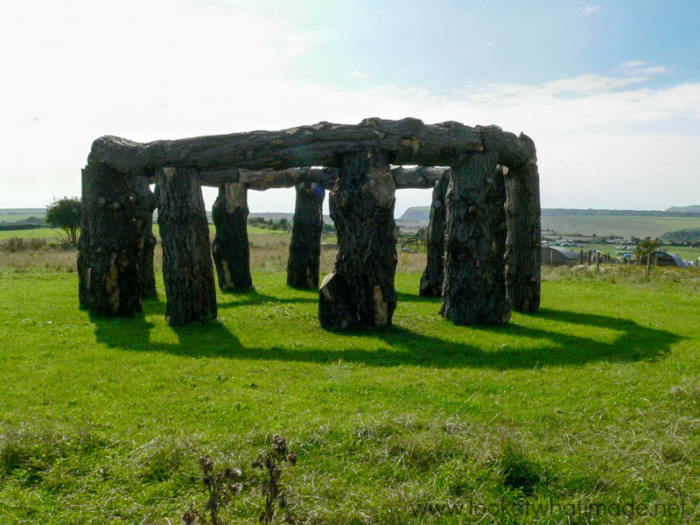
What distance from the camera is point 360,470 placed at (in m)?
4.54

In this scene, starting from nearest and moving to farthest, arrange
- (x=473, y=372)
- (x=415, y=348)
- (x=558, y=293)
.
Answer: (x=473, y=372) < (x=415, y=348) < (x=558, y=293)

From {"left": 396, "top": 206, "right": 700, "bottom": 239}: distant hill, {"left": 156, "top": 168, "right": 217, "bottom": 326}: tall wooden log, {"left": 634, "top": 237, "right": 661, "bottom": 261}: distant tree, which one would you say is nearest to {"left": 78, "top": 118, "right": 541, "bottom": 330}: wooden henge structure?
{"left": 156, "top": 168, "right": 217, "bottom": 326}: tall wooden log

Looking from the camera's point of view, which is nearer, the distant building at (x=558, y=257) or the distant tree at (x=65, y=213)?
the distant building at (x=558, y=257)

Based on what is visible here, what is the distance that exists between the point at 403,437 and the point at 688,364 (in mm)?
4987

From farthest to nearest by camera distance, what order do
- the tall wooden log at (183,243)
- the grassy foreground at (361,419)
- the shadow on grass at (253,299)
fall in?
the shadow on grass at (253,299) < the tall wooden log at (183,243) < the grassy foreground at (361,419)

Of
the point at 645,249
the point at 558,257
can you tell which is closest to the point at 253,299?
the point at 558,257

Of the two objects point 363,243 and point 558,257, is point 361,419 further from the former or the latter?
point 558,257

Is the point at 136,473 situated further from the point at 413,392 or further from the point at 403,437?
the point at 413,392

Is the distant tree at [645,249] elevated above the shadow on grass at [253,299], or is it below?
above

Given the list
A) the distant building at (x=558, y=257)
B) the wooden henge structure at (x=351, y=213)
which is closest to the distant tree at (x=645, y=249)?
the distant building at (x=558, y=257)

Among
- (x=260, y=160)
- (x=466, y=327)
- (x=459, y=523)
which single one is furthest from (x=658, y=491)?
(x=260, y=160)

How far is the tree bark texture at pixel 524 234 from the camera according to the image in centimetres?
1173

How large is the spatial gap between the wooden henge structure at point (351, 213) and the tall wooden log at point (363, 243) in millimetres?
19

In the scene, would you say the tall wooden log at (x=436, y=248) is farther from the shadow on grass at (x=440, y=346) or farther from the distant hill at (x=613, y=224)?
the distant hill at (x=613, y=224)
